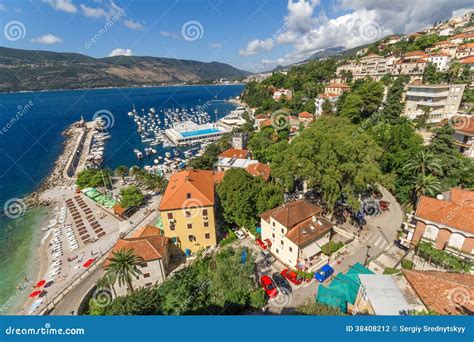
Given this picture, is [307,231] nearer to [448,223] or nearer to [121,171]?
[448,223]

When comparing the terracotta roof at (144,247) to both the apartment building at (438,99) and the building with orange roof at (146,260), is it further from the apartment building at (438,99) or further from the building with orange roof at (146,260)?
the apartment building at (438,99)

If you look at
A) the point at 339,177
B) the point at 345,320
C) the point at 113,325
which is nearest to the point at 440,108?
the point at 339,177

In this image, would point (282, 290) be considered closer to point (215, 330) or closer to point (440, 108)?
point (215, 330)

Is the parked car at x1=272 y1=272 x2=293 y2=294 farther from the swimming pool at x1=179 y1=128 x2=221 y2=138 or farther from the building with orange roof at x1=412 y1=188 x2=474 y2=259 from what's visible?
the swimming pool at x1=179 y1=128 x2=221 y2=138

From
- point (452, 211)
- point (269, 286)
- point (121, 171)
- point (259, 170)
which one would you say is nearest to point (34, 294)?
point (269, 286)

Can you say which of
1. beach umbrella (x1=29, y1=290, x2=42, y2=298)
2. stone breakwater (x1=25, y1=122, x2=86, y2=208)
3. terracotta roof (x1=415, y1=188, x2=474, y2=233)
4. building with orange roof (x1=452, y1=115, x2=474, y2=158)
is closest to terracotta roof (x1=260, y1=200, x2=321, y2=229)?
terracotta roof (x1=415, y1=188, x2=474, y2=233)

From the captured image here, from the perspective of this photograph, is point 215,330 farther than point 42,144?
No
